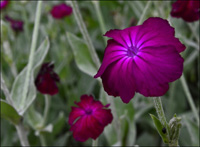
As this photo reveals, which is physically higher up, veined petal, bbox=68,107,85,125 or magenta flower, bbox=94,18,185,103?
magenta flower, bbox=94,18,185,103

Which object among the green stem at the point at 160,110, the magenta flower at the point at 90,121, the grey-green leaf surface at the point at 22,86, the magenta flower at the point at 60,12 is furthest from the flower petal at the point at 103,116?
the magenta flower at the point at 60,12

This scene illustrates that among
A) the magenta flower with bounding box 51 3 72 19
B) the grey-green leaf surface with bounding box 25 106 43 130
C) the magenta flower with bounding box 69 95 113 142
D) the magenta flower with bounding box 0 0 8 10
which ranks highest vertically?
the magenta flower with bounding box 0 0 8 10

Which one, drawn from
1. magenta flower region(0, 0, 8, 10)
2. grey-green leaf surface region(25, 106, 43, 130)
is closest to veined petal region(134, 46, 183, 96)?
grey-green leaf surface region(25, 106, 43, 130)

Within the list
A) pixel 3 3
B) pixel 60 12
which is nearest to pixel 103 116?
pixel 60 12

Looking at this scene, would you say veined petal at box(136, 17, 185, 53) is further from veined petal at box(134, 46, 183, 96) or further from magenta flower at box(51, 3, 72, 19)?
magenta flower at box(51, 3, 72, 19)

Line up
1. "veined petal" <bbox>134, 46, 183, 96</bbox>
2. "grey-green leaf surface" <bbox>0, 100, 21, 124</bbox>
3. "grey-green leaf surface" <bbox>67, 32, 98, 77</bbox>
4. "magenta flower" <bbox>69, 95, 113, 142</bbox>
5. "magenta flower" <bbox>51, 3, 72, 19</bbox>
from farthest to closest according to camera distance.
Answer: "magenta flower" <bbox>51, 3, 72, 19</bbox>, "grey-green leaf surface" <bbox>67, 32, 98, 77</bbox>, "grey-green leaf surface" <bbox>0, 100, 21, 124</bbox>, "magenta flower" <bbox>69, 95, 113, 142</bbox>, "veined petal" <bbox>134, 46, 183, 96</bbox>

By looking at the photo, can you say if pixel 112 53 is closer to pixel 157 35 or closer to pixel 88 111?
pixel 157 35
